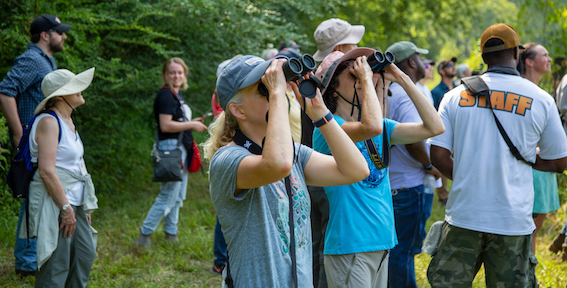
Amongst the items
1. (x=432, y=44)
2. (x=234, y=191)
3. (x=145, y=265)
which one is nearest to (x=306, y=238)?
(x=234, y=191)

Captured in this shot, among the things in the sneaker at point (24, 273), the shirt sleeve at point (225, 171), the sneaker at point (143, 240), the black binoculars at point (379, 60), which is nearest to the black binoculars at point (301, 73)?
the shirt sleeve at point (225, 171)

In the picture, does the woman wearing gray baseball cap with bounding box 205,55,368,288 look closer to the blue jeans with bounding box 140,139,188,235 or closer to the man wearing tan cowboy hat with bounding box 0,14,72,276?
the man wearing tan cowboy hat with bounding box 0,14,72,276

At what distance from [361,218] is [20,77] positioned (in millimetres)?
3438

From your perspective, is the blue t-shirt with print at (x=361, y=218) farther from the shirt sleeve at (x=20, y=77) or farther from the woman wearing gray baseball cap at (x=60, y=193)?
the shirt sleeve at (x=20, y=77)

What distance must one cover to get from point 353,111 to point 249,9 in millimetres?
4415

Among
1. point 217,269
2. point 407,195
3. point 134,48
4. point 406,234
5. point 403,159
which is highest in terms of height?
point 134,48

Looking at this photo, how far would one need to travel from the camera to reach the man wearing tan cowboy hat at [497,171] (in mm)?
2797

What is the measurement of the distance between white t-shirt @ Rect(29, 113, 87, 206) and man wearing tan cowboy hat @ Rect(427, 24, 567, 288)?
2409 mm

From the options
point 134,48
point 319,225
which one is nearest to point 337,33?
point 319,225

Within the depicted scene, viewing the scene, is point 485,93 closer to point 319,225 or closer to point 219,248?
point 319,225

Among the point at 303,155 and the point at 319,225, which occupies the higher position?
the point at 303,155

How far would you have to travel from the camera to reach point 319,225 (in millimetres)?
3490

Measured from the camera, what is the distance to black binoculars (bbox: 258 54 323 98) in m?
1.78

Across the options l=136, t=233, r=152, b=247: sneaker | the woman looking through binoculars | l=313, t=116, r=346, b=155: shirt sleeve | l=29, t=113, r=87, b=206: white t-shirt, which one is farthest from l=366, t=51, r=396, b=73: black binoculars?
l=136, t=233, r=152, b=247: sneaker
